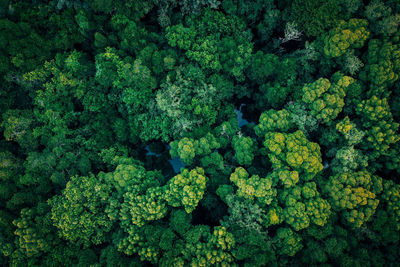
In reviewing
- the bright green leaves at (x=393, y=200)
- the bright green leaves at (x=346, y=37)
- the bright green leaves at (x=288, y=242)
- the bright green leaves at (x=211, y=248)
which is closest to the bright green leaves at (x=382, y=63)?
the bright green leaves at (x=346, y=37)

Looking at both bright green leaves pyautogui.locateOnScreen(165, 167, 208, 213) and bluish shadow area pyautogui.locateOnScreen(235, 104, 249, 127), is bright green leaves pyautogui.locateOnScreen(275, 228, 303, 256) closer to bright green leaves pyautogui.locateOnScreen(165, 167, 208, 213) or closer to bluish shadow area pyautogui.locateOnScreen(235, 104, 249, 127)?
bright green leaves pyautogui.locateOnScreen(165, 167, 208, 213)

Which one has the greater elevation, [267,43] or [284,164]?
[267,43]

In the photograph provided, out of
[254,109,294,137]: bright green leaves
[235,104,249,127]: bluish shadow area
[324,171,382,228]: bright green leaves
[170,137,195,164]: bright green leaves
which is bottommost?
[170,137,195,164]: bright green leaves

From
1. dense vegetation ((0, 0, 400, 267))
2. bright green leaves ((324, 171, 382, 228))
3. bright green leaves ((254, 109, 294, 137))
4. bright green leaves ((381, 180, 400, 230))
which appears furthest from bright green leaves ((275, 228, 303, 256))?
bright green leaves ((254, 109, 294, 137))

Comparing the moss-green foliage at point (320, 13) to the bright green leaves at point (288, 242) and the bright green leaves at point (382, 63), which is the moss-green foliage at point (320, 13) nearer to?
the bright green leaves at point (382, 63)

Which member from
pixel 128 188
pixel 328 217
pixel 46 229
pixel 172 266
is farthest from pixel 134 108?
pixel 328 217

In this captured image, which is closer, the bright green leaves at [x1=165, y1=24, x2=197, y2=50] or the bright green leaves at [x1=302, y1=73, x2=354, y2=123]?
the bright green leaves at [x1=302, y1=73, x2=354, y2=123]

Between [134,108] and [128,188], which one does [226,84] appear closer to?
[134,108]
